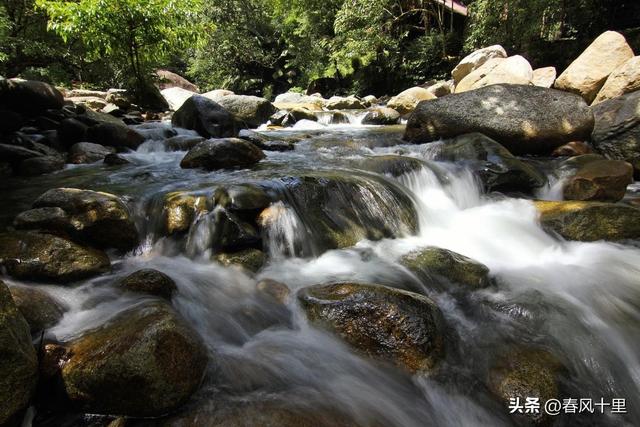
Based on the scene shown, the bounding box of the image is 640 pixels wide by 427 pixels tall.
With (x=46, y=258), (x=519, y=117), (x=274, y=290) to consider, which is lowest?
(x=274, y=290)

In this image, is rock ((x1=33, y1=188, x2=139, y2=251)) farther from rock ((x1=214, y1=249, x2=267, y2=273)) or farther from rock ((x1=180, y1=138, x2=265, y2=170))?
rock ((x1=180, y1=138, x2=265, y2=170))

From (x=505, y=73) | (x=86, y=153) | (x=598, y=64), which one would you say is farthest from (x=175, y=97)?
(x=598, y=64)

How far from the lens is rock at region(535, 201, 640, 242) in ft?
13.6

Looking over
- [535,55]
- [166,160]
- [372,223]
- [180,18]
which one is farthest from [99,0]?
[535,55]

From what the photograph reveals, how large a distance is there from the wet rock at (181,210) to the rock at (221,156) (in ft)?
6.25

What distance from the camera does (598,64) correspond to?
9.16 metres

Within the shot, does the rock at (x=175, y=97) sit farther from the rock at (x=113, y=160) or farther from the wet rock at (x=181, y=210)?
the wet rock at (x=181, y=210)

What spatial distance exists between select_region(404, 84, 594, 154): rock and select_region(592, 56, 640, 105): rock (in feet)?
6.20

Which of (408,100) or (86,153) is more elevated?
(86,153)

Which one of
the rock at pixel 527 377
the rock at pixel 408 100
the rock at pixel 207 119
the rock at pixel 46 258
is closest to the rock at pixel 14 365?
the rock at pixel 46 258

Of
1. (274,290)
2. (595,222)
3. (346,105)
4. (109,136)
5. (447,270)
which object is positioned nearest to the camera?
(274,290)

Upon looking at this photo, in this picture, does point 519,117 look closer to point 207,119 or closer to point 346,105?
point 207,119

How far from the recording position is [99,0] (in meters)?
9.41

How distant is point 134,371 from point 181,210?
2.45 m
